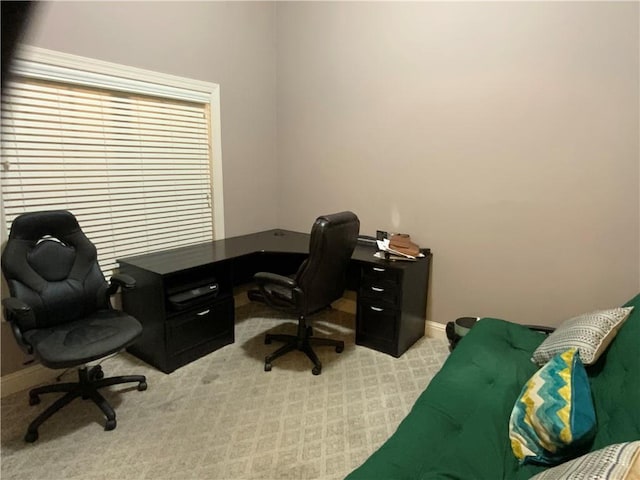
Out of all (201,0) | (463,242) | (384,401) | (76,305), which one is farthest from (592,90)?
(76,305)

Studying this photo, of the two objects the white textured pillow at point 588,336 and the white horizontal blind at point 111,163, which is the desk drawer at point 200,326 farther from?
the white textured pillow at point 588,336

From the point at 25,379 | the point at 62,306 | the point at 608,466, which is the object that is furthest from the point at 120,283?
the point at 608,466

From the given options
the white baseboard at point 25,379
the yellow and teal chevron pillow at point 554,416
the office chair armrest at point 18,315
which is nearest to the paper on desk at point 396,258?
the yellow and teal chevron pillow at point 554,416

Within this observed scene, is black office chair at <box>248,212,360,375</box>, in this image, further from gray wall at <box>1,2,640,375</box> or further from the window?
the window

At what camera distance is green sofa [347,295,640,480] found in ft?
4.04

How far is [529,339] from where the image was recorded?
7.05ft

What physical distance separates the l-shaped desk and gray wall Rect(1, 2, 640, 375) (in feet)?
1.30

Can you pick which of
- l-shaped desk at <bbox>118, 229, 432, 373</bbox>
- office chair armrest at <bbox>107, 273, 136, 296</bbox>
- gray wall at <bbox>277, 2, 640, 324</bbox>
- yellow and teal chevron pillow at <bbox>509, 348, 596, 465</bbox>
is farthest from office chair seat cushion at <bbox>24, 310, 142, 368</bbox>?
gray wall at <bbox>277, 2, 640, 324</bbox>

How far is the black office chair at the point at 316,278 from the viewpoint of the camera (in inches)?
91.0

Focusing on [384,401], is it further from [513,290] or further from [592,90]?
[592,90]

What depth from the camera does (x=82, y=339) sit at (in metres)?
1.97

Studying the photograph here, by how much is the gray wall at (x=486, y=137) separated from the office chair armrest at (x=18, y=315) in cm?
235

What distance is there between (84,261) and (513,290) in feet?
9.26

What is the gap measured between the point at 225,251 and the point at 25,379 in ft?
4.77
